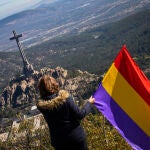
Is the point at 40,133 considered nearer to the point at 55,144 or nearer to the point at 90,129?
the point at 90,129

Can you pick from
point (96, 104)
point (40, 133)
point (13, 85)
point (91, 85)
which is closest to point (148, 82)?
point (96, 104)

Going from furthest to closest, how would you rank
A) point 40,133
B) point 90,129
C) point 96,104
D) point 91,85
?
1. point 91,85
2. point 40,133
3. point 90,129
4. point 96,104

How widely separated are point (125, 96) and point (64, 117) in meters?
2.77

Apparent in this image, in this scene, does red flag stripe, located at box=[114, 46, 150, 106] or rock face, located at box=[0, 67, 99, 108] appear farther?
rock face, located at box=[0, 67, 99, 108]

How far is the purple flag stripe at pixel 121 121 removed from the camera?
34.6 ft

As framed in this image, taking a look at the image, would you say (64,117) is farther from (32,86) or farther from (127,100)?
(32,86)

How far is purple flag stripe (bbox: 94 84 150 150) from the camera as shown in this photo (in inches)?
415

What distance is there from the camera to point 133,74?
1073 centimetres

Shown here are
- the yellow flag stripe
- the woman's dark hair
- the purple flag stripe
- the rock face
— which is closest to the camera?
the woman's dark hair

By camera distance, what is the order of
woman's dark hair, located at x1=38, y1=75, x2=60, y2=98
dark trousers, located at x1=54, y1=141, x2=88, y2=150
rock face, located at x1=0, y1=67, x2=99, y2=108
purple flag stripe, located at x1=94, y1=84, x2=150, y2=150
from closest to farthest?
woman's dark hair, located at x1=38, y1=75, x2=60, y2=98 < dark trousers, located at x1=54, y1=141, x2=88, y2=150 < purple flag stripe, located at x1=94, y1=84, x2=150, y2=150 < rock face, located at x1=0, y1=67, x2=99, y2=108

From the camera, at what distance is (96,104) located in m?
10.4

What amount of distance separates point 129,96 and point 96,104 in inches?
42.1

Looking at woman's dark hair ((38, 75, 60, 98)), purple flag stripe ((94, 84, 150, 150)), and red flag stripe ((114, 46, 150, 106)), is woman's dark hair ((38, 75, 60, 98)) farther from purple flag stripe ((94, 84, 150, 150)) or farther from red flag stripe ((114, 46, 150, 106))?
red flag stripe ((114, 46, 150, 106))

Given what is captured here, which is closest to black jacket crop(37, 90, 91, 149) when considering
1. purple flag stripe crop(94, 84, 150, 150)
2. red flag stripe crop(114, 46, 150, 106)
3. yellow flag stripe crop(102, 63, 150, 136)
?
purple flag stripe crop(94, 84, 150, 150)
